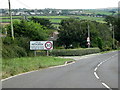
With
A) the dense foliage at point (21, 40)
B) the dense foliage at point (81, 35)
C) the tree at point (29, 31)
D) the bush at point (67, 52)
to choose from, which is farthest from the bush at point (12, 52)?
the dense foliage at point (81, 35)

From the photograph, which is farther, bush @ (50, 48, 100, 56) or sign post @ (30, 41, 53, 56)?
bush @ (50, 48, 100, 56)

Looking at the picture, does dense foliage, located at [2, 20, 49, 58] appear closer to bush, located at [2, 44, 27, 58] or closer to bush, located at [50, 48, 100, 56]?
bush, located at [2, 44, 27, 58]

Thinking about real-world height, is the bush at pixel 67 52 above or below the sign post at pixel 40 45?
below

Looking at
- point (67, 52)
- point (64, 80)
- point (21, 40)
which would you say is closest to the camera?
point (64, 80)

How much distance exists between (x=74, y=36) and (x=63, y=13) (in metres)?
51.5

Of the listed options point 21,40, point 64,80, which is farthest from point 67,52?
point 64,80

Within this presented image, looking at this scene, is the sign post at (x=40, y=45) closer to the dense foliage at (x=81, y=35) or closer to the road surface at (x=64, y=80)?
the road surface at (x=64, y=80)

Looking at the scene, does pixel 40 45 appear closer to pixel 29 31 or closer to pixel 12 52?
pixel 12 52

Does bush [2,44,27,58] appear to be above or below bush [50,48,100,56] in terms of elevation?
above

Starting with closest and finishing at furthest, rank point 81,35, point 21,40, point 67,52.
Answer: point 21,40
point 67,52
point 81,35

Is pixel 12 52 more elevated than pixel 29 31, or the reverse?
pixel 29 31

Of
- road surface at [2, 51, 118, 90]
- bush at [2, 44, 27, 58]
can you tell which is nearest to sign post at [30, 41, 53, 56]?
bush at [2, 44, 27, 58]

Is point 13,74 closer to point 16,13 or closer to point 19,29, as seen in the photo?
point 19,29

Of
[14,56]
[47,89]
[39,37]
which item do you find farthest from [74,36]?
[47,89]
